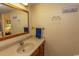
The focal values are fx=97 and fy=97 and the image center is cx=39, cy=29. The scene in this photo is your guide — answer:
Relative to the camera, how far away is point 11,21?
4.29ft

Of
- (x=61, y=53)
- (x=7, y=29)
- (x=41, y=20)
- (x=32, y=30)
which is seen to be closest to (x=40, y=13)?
(x=41, y=20)

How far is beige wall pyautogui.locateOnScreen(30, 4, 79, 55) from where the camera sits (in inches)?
49.5

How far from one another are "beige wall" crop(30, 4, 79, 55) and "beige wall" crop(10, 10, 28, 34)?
0.23m

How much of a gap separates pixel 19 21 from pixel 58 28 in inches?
22.4

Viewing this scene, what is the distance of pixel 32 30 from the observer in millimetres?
1357

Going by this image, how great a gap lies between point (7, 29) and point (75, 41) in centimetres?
94

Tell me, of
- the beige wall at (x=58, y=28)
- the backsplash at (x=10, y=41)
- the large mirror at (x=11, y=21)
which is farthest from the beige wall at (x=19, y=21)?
the beige wall at (x=58, y=28)

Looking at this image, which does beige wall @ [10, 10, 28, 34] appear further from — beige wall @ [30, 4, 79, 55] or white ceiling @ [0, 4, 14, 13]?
beige wall @ [30, 4, 79, 55]

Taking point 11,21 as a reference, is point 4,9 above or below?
above

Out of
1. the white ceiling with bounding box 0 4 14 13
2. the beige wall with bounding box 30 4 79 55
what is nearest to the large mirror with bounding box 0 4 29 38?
the white ceiling with bounding box 0 4 14 13

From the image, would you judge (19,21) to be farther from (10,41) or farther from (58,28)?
(58,28)

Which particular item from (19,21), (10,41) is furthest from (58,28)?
(10,41)

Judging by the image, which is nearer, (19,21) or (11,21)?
(11,21)

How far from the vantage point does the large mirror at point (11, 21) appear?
1234 mm
